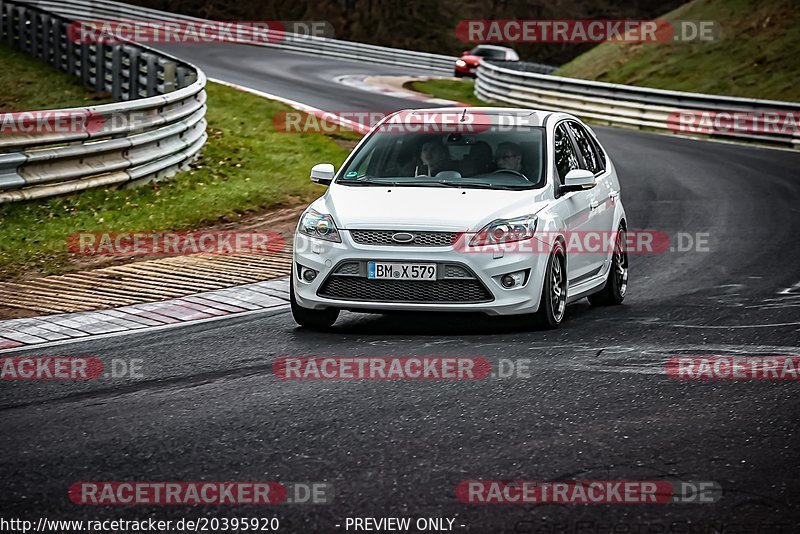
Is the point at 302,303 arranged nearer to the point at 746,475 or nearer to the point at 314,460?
the point at 314,460

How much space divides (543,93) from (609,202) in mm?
22512

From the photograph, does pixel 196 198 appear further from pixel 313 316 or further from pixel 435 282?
pixel 435 282

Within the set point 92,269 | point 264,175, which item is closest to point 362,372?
point 92,269

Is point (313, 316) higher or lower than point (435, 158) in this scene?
lower

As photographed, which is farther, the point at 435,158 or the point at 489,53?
the point at 489,53

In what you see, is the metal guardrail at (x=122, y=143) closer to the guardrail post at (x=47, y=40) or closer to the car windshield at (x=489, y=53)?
the guardrail post at (x=47, y=40)

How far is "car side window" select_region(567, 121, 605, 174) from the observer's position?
1098 centimetres

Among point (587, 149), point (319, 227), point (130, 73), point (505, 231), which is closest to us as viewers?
point (505, 231)

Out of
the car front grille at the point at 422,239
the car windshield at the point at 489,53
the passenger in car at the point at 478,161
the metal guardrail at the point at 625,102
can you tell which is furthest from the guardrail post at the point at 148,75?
the car windshield at the point at 489,53

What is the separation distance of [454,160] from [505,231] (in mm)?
1150

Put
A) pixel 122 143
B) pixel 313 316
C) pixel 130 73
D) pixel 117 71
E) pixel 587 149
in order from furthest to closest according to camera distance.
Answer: pixel 117 71, pixel 130 73, pixel 122 143, pixel 587 149, pixel 313 316

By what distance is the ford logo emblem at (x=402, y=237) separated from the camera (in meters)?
8.95

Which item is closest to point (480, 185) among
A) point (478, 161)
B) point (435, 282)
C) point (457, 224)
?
point (478, 161)

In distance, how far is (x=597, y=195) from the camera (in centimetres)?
1072
